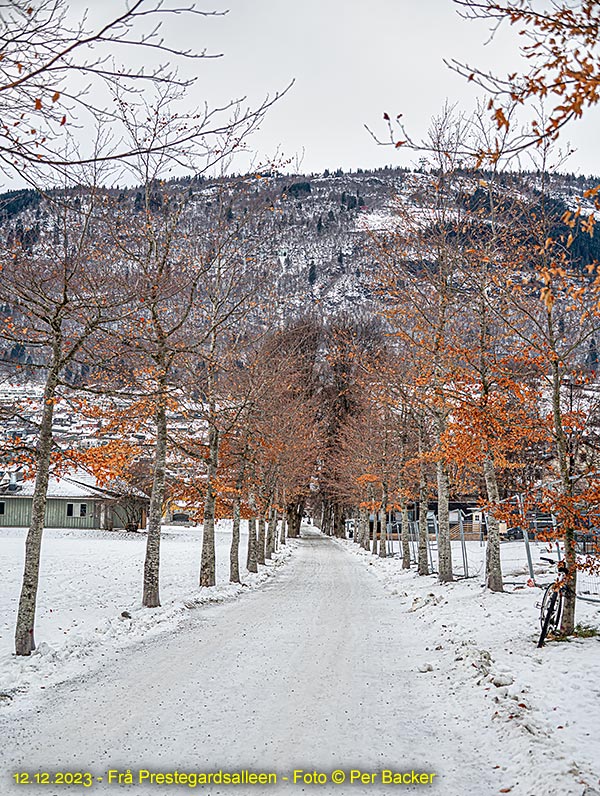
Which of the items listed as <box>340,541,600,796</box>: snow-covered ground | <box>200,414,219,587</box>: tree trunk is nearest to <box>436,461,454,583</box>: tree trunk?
<box>340,541,600,796</box>: snow-covered ground

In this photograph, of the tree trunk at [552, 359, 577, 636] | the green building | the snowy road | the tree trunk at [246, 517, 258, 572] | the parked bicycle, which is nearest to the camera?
the snowy road

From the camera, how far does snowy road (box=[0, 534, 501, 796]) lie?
207 inches

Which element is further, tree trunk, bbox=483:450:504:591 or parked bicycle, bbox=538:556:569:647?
tree trunk, bbox=483:450:504:591

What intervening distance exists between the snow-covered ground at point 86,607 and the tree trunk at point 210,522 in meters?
0.45

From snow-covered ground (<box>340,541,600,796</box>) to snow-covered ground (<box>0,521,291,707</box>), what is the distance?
197 inches

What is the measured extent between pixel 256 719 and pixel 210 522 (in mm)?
12199

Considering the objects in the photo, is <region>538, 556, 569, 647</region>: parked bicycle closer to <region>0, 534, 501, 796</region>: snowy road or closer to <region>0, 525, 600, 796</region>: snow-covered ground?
<region>0, 525, 600, 796</region>: snow-covered ground

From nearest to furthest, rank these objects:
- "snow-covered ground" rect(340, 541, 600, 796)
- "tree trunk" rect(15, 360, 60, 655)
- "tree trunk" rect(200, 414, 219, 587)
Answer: "snow-covered ground" rect(340, 541, 600, 796) < "tree trunk" rect(15, 360, 60, 655) < "tree trunk" rect(200, 414, 219, 587)

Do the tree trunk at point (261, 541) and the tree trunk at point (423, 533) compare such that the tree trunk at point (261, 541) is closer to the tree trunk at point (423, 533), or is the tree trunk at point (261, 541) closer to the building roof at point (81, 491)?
the tree trunk at point (423, 533)

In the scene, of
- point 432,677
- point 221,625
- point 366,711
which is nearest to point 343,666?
point 432,677

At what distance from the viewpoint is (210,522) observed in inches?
728

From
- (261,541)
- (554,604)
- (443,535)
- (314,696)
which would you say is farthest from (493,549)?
(261,541)

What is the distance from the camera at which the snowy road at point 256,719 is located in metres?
5.25

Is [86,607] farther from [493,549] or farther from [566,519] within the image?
[566,519]
